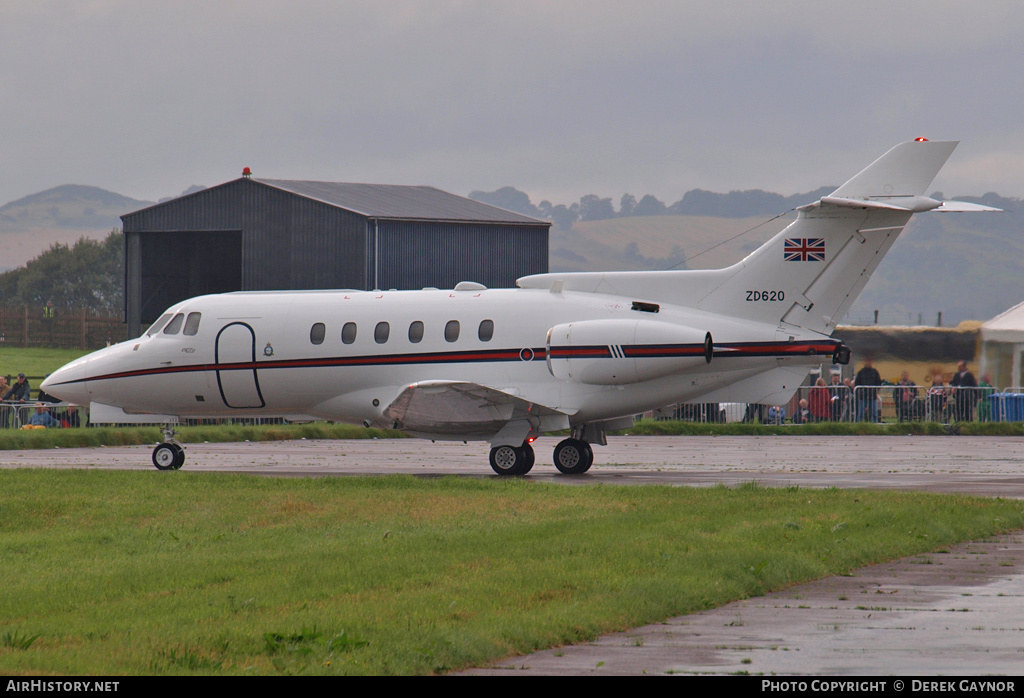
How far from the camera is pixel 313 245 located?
45.3 m

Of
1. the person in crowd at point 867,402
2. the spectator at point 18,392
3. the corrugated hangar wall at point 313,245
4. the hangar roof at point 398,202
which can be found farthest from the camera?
the hangar roof at point 398,202

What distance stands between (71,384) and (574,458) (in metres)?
9.72

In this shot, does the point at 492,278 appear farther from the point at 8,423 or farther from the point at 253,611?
the point at 253,611

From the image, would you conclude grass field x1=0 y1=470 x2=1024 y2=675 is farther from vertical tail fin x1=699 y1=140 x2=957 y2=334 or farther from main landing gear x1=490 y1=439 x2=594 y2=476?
vertical tail fin x1=699 y1=140 x2=957 y2=334

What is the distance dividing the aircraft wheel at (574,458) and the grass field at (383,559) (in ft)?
13.1

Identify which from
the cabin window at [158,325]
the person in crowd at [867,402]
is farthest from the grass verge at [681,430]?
the cabin window at [158,325]

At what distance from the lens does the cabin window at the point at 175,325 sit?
23.8m

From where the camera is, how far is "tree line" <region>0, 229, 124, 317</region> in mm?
130250

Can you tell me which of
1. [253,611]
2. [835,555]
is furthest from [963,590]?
[253,611]

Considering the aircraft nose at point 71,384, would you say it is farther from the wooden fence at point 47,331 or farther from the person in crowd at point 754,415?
the wooden fence at point 47,331

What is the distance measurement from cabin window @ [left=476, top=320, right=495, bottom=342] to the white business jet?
3 centimetres

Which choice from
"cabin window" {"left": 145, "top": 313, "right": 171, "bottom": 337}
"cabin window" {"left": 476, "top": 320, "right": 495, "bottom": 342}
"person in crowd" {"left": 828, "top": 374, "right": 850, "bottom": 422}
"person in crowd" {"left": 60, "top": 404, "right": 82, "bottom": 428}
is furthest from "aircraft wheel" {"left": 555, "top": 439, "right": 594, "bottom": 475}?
"person in crowd" {"left": 828, "top": 374, "right": 850, "bottom": 422}

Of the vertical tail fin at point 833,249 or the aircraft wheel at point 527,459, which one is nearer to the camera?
the vertical tail fin at point 833,249

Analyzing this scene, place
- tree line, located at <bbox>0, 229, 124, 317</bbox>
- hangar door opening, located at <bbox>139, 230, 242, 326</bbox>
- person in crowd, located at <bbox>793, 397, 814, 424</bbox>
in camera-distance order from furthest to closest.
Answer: tree line, located at <bbox>0, 229, 124, 317</bbox>, hangar door opening, located at <bbox>139, 230, 242, 326</bbox>, person in crowd, located at <bbox>793, 397, 814, 424</bbox>
